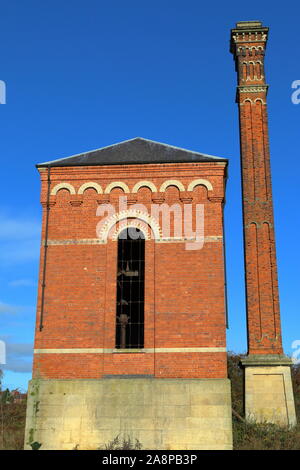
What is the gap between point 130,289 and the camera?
1566 centimetres

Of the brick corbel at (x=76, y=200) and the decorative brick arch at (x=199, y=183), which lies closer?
the decorative brick arch at (x=199, y=183)

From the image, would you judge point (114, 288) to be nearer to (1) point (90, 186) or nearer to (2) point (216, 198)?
(1) point (90, 186)

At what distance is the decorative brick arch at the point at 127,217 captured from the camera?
1580 centimetres

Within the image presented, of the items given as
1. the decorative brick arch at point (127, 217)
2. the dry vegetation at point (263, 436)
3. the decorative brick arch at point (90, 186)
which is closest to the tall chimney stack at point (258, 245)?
the dry vegetation at point (263, 436)

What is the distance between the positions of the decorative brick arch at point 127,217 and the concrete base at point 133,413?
4320mm

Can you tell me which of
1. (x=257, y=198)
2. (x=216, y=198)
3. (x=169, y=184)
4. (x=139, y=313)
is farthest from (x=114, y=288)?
(x=257, y=198)

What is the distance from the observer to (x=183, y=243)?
1552cm

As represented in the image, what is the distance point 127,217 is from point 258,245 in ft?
17.7

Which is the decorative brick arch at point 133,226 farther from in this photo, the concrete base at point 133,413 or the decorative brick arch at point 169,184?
the concrete base at point 133,413

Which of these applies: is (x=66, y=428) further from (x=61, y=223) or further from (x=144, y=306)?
(x=61, y=223)

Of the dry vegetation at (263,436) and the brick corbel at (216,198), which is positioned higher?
the brick corbel at (216,198)

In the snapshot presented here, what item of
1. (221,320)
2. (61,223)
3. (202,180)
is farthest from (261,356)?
(61,223)

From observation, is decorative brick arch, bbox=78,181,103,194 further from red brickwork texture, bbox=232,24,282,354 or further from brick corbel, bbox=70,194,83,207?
red brickwork texture, bbox=232,24,282,354
